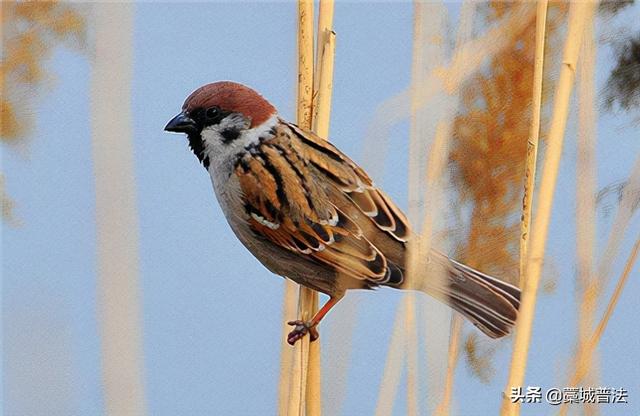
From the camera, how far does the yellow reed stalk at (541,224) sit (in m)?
1.10

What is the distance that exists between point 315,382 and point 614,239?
0.47 m

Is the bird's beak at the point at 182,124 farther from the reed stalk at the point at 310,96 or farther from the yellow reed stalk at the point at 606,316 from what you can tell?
the yellow reed stalk at the point at 606,316

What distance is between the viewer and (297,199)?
1610 millimetres

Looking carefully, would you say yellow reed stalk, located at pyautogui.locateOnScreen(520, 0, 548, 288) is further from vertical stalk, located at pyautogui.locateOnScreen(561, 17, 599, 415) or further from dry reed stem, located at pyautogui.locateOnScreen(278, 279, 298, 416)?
dry reed stem, located at pyautogui.locateOnScreen(278, 279, 298, 416)

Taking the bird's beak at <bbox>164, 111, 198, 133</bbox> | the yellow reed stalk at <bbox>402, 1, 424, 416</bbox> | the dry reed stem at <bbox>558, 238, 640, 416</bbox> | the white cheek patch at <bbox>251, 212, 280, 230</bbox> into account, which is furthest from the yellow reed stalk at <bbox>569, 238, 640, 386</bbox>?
the bird's beak at <bbox>164, 111, 198, 133</bbox>

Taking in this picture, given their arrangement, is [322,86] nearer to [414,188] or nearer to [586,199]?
[414,188]

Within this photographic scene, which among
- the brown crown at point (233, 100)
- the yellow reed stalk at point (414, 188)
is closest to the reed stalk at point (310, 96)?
the yellow reed stalk at point (414, 188)

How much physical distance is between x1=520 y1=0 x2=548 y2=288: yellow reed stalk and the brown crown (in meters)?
0.62

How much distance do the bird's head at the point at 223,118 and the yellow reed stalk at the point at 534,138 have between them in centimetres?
63

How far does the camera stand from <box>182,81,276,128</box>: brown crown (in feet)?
5.31

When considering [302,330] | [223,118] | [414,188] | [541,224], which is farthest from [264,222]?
[541,224]

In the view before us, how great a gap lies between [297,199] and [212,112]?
237 millimetres

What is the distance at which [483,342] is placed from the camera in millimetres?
1248

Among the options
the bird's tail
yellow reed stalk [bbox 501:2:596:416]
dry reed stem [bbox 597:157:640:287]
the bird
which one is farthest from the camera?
the bird
